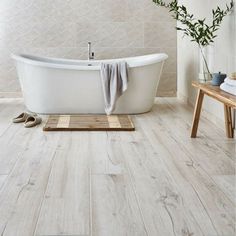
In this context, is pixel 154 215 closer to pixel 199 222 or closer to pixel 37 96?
pixel 199 222

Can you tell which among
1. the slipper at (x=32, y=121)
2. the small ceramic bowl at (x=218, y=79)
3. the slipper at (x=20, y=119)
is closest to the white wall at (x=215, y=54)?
the small ceramic bowl at (x=218, y=79)

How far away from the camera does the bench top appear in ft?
10.8

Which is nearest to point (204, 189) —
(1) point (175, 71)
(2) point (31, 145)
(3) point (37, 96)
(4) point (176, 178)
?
(4) point (176, 178)

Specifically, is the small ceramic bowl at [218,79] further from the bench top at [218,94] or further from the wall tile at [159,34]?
the wall tile at [159,34]

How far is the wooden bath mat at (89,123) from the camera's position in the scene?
468cm

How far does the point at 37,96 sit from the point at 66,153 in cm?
188

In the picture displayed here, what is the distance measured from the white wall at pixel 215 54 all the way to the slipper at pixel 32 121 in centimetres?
182

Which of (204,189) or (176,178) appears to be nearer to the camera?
(204,189)

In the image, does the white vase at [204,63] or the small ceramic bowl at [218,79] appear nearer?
the small ceramic bowl at [218,79]

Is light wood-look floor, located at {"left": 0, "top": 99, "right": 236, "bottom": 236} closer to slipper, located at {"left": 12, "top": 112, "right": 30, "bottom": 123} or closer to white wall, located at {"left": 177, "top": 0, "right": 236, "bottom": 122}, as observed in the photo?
slipper, located at {"left": 12, "top": 112, "right": 30, "bottom": 123}

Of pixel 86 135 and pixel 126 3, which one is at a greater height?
pixel 126 3

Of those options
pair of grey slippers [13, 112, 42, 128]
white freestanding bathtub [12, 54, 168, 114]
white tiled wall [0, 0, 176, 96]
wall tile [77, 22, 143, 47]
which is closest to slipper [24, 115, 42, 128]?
pair of grey slippers [13, 112, 42, 128]

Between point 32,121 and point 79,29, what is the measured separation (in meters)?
2.10

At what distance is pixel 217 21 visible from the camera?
4430 mm
